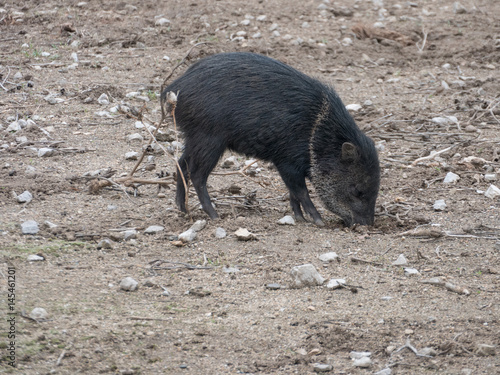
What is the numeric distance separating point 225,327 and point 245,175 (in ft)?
8.51

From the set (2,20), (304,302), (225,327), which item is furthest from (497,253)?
(2,20)

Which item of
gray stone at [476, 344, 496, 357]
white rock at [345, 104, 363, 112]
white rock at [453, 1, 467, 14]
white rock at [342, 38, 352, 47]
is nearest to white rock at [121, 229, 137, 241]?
gray stone at [476, 344, 496, 357]

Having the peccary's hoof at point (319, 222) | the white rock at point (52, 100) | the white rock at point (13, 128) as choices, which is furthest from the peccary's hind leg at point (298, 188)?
the white rock at point (52, 100)

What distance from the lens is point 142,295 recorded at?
394 cm

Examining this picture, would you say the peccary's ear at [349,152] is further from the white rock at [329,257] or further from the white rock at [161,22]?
the white rock at [161,22]

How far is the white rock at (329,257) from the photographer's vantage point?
4.59 metres

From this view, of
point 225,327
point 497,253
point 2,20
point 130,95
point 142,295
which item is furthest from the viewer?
point 2,20

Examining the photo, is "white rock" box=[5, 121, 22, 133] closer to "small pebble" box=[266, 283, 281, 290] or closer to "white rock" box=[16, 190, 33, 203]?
"white rock" box=[16, 190, 33, 203]

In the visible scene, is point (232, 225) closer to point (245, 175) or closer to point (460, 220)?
point (245, 175)

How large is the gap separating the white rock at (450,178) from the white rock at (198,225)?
2450mm

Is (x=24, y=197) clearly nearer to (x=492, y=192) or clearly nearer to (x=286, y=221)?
(x=286, y=221)

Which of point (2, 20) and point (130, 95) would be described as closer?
point (130, 95)

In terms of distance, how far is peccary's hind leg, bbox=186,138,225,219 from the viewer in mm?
5391

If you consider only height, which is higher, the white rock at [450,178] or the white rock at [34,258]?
the white rock at [34,258]
